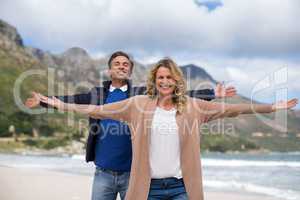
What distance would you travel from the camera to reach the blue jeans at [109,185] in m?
3.94

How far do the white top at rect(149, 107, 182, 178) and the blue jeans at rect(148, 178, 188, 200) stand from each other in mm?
35

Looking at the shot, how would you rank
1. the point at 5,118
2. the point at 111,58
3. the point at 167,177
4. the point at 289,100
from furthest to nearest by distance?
the point at 5,118 < the point at 111,58 < the point at 289,100 < the point at 167,177

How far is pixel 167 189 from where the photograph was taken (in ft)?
10.6

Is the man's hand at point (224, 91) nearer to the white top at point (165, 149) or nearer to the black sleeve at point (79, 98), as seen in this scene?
the white top at point (165, 149)

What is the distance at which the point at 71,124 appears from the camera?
113500 mm

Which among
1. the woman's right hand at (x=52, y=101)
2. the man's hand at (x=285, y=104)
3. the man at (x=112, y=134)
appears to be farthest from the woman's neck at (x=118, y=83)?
the man's hand at (x=285, y=104)

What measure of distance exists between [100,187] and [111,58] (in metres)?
1.09

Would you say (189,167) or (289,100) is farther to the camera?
(289,100)

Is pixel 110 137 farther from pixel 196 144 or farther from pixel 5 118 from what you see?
pixel 5 118

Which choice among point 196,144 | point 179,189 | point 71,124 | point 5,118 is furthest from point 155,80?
point 71,124

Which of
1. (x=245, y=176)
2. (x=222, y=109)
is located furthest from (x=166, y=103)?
(x=245, y=176)

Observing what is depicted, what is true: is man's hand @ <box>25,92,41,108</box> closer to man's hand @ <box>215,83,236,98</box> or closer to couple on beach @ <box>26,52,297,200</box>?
couple on beach @ <box>26,52,297,200</box>

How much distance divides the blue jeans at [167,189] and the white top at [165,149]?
4 centimetres

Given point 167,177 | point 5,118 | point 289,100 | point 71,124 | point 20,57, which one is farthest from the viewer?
point 20,57
